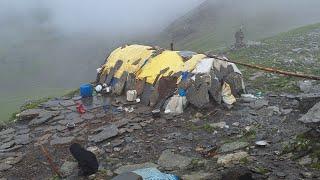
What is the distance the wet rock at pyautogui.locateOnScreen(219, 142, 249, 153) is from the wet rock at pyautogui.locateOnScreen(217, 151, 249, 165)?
18.7 inches

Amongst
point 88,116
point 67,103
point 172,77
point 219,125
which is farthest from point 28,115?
point 219,125

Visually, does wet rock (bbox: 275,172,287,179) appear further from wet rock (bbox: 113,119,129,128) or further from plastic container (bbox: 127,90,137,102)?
plastic container (bbox: 127,90,137,102)

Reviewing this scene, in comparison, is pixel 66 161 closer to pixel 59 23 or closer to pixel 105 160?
pixel 105 160

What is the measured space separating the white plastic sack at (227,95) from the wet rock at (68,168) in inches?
198

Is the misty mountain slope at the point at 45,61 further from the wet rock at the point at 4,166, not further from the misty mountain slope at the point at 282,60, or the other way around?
the wet rock at the point at 4,166

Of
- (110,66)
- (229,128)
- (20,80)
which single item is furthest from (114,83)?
(20,80)

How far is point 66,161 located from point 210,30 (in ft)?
212

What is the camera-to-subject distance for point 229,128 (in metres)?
11.6

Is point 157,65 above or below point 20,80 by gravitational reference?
above

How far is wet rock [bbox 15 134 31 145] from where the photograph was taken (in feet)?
41.8

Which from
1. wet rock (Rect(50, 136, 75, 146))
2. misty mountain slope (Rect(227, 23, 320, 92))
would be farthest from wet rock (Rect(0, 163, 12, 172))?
misty mountain slope (Rect(227, 23, 320, 92))

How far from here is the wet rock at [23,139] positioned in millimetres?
12727

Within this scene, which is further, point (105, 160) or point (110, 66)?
point (110, 66)

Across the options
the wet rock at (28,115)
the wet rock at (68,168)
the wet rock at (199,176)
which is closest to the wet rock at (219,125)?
the wet rock at (199,176)
